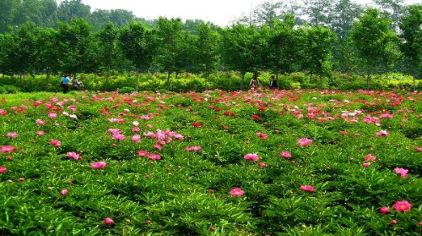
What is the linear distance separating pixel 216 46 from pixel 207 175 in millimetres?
31390

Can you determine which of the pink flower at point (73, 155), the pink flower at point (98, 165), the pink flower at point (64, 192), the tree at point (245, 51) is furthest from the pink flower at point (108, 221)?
the tree at point (245, 51)

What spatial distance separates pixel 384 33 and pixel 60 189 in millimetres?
27410

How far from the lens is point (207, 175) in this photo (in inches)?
281

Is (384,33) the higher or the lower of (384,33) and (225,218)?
the higher

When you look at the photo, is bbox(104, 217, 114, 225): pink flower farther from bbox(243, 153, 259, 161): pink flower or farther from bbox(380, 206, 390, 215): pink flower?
bbox(380, 206, 390, 215): pink flower

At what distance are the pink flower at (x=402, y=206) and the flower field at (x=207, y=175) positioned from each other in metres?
0.02

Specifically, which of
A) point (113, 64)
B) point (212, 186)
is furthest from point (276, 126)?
point (113, 64)

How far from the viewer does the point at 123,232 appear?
507 cm

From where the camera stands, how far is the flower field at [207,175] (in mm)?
5312

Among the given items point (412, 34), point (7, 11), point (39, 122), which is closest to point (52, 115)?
point (39, 122)

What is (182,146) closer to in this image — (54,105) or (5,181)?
(5,181)

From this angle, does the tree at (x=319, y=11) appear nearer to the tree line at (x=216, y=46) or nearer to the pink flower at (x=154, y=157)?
the tree line at (x=216, y=46)

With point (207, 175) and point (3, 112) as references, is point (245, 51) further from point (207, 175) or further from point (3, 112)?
point (207, 175)

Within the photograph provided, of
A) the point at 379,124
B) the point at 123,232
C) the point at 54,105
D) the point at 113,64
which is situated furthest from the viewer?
the point at 113,64
